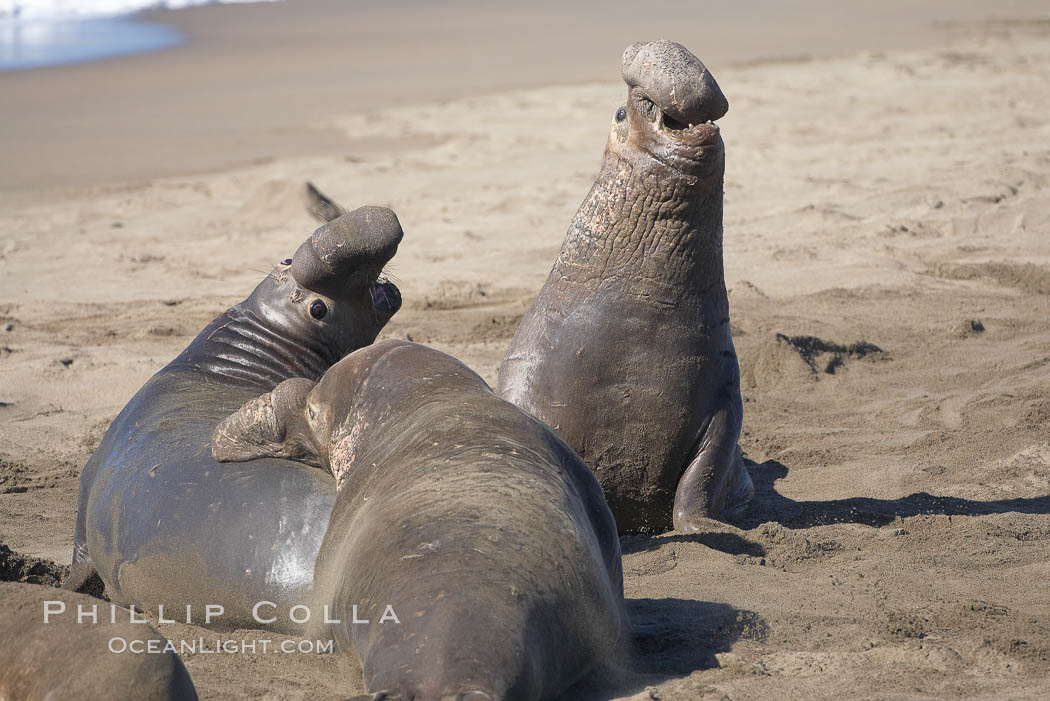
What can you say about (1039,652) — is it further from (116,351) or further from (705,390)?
(116,351)

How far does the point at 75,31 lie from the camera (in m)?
29.2

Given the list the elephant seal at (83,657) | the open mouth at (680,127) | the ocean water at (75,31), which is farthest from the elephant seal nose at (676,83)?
the ocean water at (75,31)

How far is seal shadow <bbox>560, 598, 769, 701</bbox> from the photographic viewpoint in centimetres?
291

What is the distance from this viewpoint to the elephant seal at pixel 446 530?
254cm

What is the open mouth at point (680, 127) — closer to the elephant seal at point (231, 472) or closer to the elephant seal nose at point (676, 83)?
the elephant seal nose at point (676, 83)

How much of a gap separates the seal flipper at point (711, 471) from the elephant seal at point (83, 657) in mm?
2305

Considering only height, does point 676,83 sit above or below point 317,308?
above

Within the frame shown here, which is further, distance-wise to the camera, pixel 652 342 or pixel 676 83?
pixel 652 342

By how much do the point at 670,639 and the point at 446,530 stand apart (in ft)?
2.63

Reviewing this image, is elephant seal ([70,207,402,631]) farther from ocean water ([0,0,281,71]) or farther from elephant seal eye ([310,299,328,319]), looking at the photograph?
ocean water ([0,0,281,71])

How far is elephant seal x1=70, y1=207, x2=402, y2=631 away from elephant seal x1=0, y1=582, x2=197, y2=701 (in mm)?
748

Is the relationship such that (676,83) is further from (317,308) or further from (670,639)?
(670,639)

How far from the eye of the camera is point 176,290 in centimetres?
848

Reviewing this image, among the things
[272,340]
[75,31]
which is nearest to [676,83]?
[272,340]
